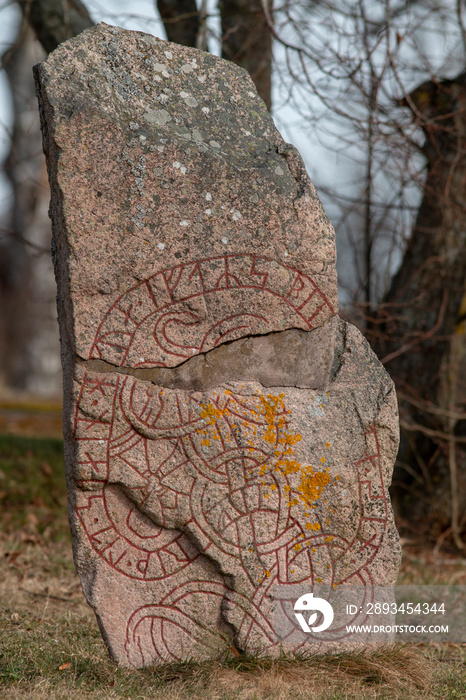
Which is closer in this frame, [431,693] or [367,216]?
[431,693]

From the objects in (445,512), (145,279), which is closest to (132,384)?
(145,279)

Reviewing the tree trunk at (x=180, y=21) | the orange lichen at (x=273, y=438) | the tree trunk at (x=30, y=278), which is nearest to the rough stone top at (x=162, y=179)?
the orange lichen at (x=273, y=438)

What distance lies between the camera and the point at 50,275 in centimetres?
1353

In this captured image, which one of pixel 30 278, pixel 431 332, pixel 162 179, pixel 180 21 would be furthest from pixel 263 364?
pixel 30 278

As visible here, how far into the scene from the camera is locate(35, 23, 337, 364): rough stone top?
2.71m

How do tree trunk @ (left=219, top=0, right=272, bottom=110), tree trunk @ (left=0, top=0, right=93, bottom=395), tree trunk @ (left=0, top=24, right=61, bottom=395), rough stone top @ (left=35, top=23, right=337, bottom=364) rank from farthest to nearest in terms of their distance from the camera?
tree trunk @ (left=0, top=24, right=61, bottom=395) → tree trunk @ (left=0, top=0, right=93, bottom=395) → tree trunk @ (left=219, top=0, right=272, bottom=110) → rough stone top @ (left=35, top=23, right=337, bottom=364)

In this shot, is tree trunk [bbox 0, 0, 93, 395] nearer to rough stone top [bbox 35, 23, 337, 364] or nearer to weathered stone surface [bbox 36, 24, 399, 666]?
rough stone top [bbox 35, 23, 337, 364]

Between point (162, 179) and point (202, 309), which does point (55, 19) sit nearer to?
point (162, 179)

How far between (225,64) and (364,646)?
2447 millimetres

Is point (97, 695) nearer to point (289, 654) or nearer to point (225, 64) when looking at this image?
point (289, 654)

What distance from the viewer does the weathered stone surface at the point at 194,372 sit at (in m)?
2.71

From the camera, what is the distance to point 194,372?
2.82 metres

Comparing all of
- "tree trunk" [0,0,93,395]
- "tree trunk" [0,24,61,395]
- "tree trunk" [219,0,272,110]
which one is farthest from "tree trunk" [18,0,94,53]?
"tree trunk" [0,24,61,395]

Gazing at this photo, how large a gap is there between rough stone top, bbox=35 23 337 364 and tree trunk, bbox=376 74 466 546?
232cm
